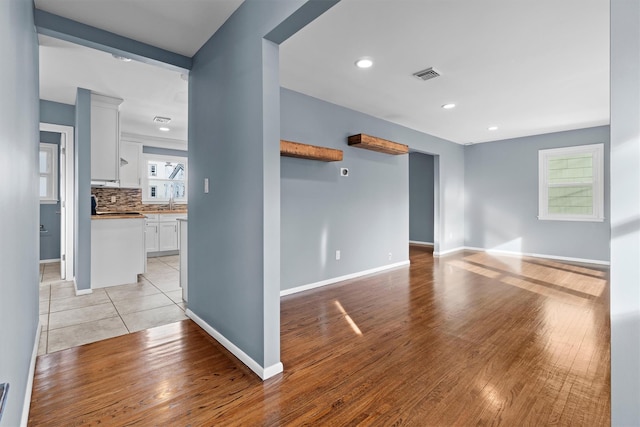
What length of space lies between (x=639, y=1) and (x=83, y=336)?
12.1 ft

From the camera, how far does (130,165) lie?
6207 millimetres

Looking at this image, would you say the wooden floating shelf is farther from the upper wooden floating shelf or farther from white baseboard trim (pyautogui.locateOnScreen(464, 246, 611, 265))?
white baseboard trim (pyautogui.locateOnScreen(464, 246, 611, 265))

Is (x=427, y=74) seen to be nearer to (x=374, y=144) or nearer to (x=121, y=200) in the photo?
(x=374, y=144)

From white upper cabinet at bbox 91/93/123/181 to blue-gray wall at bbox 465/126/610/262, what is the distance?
685 centimetres

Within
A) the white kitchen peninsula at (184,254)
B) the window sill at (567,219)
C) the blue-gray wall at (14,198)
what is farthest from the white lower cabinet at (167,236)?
the window sill at (567,219)

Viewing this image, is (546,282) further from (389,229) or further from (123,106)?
(123,106)

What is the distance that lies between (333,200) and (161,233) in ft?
13.7

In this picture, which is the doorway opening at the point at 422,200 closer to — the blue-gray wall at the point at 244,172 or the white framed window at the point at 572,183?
the white framed window at the point at 572,183

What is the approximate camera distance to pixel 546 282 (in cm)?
434

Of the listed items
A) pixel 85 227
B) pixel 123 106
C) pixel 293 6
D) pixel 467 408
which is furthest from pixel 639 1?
pixel 123 106

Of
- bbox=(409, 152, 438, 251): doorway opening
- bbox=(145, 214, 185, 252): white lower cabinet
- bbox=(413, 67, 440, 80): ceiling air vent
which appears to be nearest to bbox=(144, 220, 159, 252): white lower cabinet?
bbox=(145, 214, 185, 252): white lower cabinet

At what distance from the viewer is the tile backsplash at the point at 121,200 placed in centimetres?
607

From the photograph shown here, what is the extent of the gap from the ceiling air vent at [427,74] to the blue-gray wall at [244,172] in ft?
5.99

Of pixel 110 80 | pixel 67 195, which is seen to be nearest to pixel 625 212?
pixel 110 80
